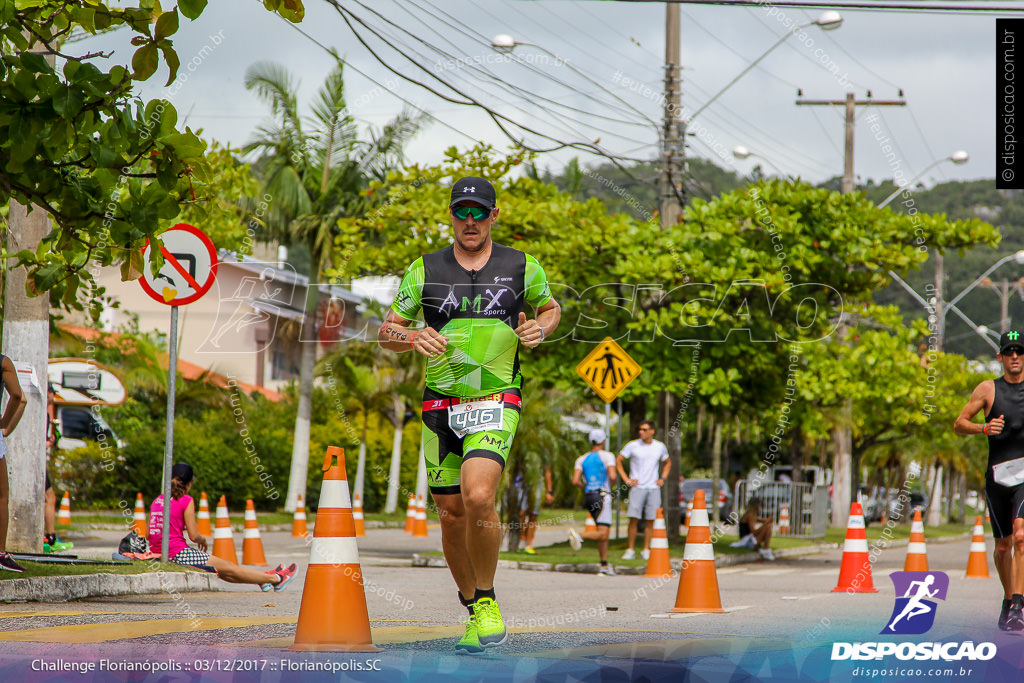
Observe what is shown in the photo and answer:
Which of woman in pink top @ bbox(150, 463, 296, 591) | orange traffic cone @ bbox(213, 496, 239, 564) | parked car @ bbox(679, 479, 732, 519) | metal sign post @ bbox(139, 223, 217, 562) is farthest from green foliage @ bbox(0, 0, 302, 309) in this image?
parked car @ bbox(679, 479, 732, 519)

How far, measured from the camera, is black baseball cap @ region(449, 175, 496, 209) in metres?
5.44

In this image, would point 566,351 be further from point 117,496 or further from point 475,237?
point 117,496

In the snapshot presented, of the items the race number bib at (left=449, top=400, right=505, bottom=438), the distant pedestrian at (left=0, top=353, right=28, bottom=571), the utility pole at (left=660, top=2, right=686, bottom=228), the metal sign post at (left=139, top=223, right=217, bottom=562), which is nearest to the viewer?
the race number bib at (left=449, top=400, right=505, bottom=438)

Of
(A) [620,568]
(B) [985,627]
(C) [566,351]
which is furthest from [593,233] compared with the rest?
(B) [985,627]

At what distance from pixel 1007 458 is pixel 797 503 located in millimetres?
22255

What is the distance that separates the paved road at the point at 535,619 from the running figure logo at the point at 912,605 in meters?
0.31

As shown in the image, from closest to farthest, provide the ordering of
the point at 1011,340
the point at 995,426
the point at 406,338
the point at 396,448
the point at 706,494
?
the point at 406,338, the point at 995,426, the point at 1011,340, the point at 396,448, the point at 706,494

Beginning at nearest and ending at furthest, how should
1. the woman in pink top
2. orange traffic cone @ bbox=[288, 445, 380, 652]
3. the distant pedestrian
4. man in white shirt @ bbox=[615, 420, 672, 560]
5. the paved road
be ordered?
orange traffic cone @ bbox=[288, 445, 380, 652] → the paved road → the distant pedestrian → the woman in pink top → man in white shirt @ bbox=[615, 420, 672, 560]

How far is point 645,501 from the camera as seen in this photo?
53.1 ft

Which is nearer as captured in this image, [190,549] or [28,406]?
[190,549]

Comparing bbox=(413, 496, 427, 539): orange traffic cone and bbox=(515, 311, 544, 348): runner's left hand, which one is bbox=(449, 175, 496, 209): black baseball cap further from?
bbox=(413, 496, 427, 539): orange traffic cone

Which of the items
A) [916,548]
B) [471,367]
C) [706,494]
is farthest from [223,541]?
[706,494]

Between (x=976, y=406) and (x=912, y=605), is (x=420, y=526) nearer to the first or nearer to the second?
(x=976, y=406)

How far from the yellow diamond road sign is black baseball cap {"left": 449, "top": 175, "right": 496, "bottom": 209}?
997cm
